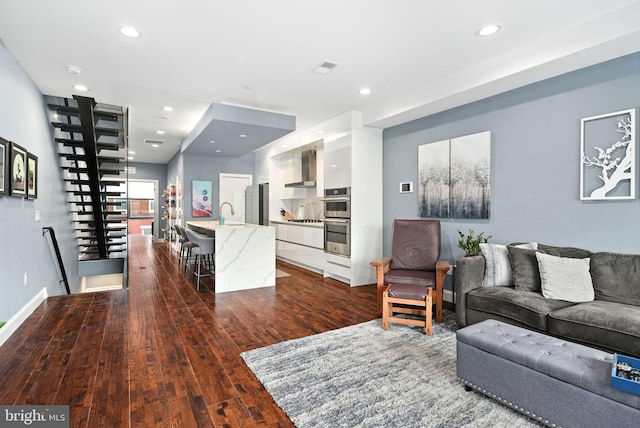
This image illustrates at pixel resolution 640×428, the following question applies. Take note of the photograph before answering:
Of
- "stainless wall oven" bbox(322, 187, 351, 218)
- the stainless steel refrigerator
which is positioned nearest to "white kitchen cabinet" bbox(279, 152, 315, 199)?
the stainless steel refrigerator

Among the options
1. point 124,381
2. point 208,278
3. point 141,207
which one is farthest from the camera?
point 141,207

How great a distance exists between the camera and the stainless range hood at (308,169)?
6803mm

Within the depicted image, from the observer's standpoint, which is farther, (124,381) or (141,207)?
(141,207)

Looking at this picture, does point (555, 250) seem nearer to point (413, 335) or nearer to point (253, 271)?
point (413, 335)

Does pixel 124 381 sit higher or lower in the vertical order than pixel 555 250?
lower

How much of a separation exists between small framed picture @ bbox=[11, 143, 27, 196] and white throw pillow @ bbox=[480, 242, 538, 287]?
4668 mm

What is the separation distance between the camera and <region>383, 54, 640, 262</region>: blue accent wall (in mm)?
2816

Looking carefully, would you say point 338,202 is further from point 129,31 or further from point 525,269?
point 129,31

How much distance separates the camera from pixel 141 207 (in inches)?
495

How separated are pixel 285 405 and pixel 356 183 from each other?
11.6 feet

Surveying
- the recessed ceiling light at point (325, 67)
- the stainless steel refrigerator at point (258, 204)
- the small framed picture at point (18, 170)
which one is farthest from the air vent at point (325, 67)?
the stainless steel refrigerator at point (258, 204)

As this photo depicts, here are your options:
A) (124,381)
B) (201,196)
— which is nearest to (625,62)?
(124,381)

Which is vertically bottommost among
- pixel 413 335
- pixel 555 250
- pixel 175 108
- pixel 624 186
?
pixel 413 335

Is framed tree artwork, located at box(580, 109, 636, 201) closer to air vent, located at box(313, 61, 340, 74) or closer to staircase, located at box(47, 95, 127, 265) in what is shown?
air vent, located at box(313, 61, 340, 74)
